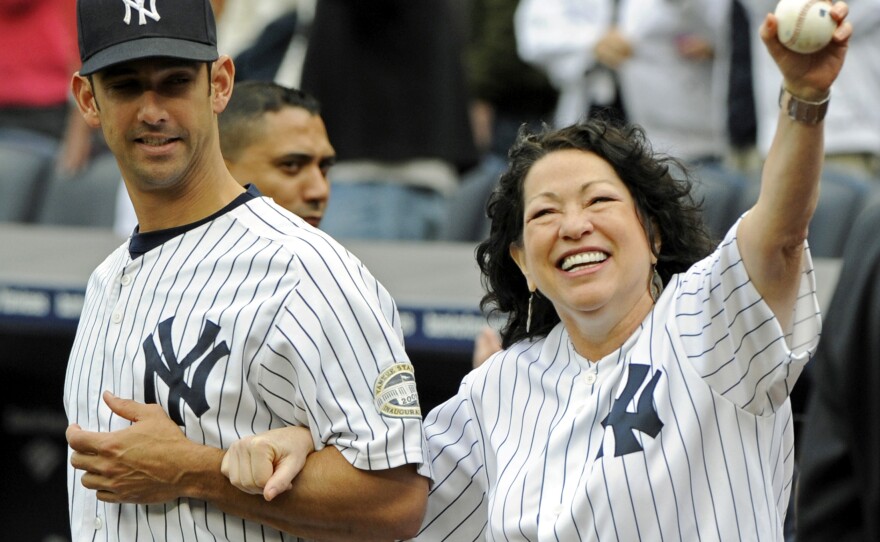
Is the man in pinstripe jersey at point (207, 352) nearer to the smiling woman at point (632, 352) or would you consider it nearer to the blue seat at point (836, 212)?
the smiling woman at point (632, 352)

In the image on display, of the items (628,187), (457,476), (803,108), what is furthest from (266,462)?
(803,108)

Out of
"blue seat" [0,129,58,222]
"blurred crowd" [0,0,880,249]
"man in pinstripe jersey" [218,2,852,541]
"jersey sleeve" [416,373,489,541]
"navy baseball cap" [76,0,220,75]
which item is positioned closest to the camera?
"man in pinstripe jersey" [218,2,852,541]

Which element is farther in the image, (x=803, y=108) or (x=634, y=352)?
(x=634, y=352)

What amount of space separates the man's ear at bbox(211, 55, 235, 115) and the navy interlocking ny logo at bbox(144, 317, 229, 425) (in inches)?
17.8

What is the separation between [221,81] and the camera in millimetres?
2785

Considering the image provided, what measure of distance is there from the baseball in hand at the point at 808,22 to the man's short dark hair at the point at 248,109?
1714 millimetres

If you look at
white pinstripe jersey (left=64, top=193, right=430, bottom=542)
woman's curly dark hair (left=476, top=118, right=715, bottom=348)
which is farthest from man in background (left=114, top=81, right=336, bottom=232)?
white pinstripe jersey (left=64, top=193, right=430, bottom=542)

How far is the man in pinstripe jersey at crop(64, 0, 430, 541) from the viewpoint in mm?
2471

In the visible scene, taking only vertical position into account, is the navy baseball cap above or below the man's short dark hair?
below

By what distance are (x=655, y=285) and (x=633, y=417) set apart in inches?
14.4

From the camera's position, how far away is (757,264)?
236 centimetres

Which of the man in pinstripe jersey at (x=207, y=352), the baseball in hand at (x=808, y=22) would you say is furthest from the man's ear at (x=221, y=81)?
the baseball in hand at (x=808, y=22)

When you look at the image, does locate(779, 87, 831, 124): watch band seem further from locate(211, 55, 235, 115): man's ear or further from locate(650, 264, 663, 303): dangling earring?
locate(211, 55, 235, 115): man's ear

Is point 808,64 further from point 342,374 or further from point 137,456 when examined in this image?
point 137,456
